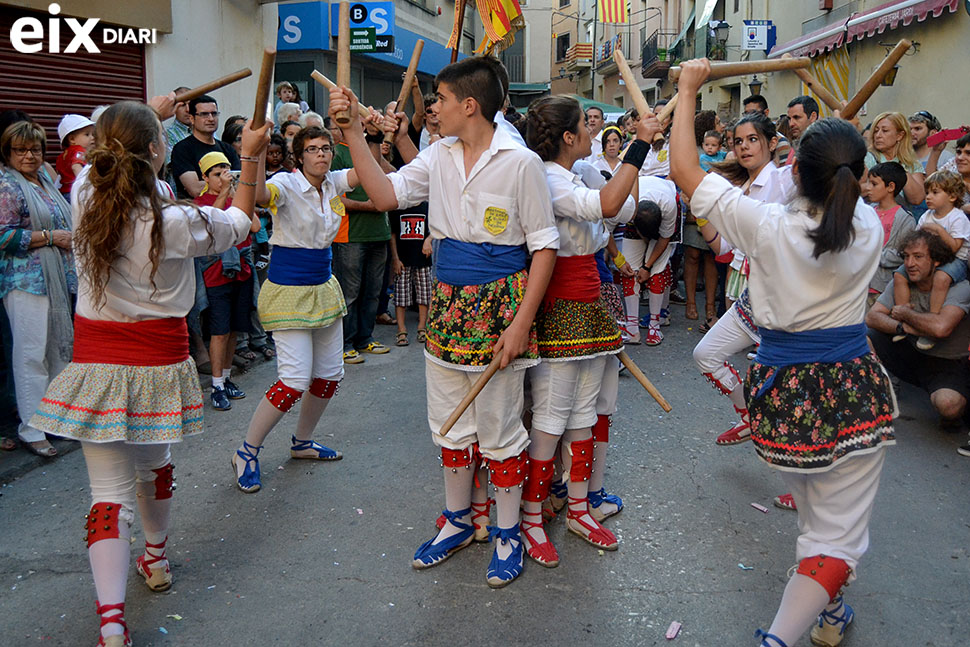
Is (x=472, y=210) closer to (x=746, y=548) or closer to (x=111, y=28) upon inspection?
(x=746, y=548)

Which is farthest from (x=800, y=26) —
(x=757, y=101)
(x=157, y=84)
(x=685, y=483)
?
(x=685, y=483)

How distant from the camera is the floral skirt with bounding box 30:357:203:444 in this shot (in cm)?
286

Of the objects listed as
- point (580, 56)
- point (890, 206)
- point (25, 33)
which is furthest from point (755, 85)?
point (580, 56)

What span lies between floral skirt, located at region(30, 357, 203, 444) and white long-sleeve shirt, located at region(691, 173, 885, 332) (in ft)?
6.41

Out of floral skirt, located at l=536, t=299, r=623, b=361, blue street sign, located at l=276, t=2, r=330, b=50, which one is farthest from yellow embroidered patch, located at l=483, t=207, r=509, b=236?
blue street sign, located at l=276, t=2, r=330, b=50

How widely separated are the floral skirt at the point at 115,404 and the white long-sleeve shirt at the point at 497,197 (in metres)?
1.21

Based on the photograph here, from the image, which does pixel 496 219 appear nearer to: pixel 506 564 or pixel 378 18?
pixel 506 564

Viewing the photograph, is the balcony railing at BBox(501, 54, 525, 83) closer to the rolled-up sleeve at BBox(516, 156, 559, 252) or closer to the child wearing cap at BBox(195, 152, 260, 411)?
the child wearing cap at BBox(195, 152, 260, 411)

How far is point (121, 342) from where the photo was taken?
2941 mm

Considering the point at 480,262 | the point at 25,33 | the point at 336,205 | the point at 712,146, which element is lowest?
the point at 480,262

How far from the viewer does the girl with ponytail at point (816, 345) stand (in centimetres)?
254

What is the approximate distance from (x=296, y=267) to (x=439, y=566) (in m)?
1.83

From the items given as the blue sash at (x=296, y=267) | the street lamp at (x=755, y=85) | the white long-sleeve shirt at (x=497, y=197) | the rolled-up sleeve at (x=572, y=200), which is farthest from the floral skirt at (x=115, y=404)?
the street lamp at (x=755, y=85)

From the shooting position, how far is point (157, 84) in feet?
29.2
